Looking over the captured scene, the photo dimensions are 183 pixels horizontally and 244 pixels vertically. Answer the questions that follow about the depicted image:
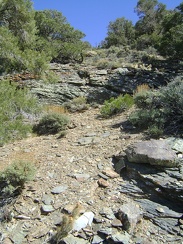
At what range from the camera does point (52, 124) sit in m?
7.45

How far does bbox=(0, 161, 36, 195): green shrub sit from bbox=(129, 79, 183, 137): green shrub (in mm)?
2935

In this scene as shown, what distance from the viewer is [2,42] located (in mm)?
4746

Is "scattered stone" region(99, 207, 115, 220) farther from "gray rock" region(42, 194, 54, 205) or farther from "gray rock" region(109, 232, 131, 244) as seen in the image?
"gray rock" region(42, 194, 54, 205)

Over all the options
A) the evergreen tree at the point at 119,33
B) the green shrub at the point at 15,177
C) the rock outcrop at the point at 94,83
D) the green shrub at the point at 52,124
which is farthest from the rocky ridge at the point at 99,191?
the evergreen tree at the point at 119,33

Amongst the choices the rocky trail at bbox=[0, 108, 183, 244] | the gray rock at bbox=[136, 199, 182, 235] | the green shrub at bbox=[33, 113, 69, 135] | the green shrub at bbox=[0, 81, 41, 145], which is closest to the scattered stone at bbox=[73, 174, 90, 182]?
the rocky trail at bbox=[0, 108, 183, 244]

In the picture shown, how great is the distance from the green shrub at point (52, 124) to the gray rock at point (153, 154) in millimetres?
3012

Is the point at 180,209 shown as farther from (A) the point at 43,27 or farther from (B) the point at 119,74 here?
(A) the point at 43,27

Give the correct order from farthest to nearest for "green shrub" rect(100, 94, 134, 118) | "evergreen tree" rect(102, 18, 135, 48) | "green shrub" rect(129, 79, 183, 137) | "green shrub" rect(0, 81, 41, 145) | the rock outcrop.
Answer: "evergreen tree" rect(102, 18, 135, 48) → the rock outcrop → "green shrub" rect(100, 94, 134, 118) → "green shrub" rect(129, 79, 183, 137) → "green shrub" rect(0, 81, 41, 145)

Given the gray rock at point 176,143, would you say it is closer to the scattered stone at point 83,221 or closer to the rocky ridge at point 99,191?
the rocky ridge at point 99,191

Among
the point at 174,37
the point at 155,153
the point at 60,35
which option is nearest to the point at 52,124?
the point at 155,153

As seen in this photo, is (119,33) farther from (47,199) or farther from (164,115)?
(47,199)

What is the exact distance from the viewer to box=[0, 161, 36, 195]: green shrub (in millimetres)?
4258

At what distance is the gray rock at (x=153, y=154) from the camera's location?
4.38m

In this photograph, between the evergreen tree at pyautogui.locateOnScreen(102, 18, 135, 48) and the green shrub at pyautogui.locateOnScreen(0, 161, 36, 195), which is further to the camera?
the evergreen tree at pyautogui.locateOnScreen(102, 18, 135, 48)
